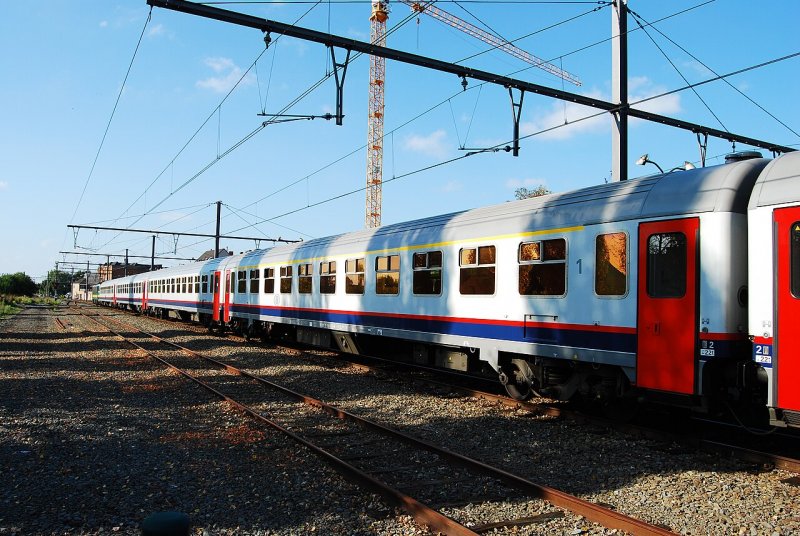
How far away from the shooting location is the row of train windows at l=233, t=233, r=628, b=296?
8367 mm

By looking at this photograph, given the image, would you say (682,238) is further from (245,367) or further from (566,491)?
(245,367)

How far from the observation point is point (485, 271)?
1062cm

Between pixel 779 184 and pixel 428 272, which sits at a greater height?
pixel 779 184

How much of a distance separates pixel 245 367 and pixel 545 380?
345 inches

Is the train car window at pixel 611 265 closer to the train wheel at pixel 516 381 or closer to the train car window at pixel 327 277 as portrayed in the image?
the train wheel at pixel 516 381

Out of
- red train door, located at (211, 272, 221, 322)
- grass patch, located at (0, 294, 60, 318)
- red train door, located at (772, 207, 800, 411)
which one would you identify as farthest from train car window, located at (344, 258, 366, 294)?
grass patch, located at (0, 294, 60, 318)

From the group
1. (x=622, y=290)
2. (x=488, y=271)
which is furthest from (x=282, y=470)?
(x=488, y=271)

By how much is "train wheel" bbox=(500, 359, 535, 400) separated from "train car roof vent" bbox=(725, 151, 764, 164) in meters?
4.23

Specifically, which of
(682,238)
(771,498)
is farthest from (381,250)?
(771,498)

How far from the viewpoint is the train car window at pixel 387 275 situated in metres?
13.3

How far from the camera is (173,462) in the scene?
7.16m

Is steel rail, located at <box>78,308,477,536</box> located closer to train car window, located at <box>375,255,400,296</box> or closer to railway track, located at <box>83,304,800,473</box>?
railway track, located at <box>83,304,800,473</box>

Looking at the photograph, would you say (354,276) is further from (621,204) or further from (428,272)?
(621,204)

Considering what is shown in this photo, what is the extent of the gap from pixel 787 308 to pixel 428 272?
22.1 feet
